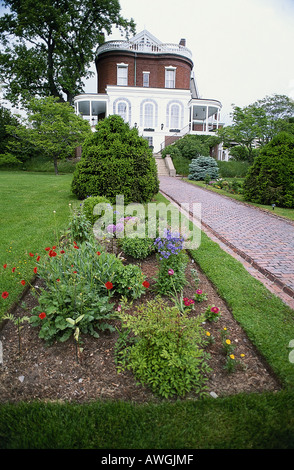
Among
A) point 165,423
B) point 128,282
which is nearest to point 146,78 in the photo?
point 128,282

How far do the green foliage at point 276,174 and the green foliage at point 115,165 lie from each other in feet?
15.5

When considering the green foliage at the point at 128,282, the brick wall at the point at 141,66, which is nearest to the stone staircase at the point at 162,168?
the brick wall at the point at 141,66

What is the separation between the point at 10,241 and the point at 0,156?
66.4 feet

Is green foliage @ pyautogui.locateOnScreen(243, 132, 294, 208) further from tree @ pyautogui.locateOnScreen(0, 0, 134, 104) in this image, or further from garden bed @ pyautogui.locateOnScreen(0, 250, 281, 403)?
tree @ pyautogui.locateOnScreen(0, 0, 134, 104)

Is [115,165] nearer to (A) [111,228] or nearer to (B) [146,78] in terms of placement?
(A) [111,228]

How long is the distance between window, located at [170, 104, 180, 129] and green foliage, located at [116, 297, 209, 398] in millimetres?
28859

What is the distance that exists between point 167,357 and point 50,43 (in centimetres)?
3247

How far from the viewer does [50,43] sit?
2650 cm

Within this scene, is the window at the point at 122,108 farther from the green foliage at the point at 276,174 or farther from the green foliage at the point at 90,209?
the green foliage at the point at 90,209

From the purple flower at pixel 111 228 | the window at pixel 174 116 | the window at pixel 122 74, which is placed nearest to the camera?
the purple flower at pixel 111 228

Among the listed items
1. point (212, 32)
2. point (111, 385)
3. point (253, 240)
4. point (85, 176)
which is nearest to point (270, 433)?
point (111, 385)

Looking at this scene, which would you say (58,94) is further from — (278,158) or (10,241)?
(10,241)

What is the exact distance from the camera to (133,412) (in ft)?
6.83

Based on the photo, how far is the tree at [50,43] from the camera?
974 inches
